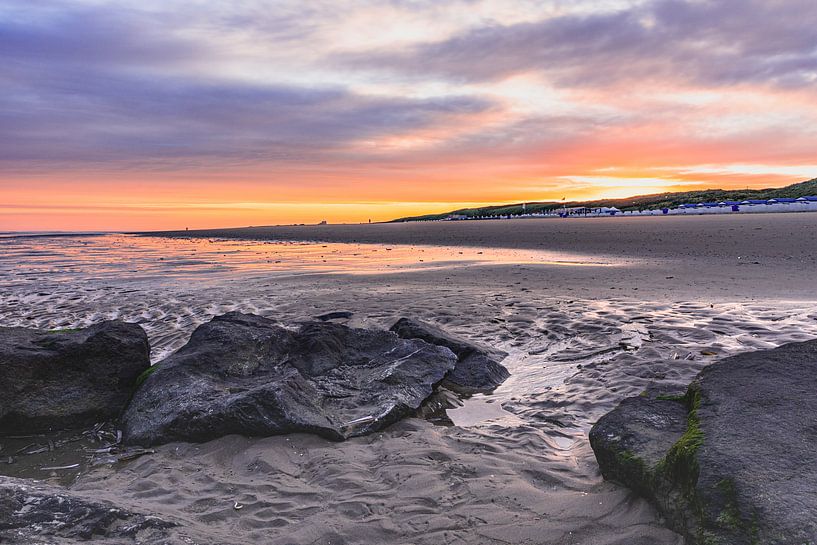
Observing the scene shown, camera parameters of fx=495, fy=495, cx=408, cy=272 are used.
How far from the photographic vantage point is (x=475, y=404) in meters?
7.02

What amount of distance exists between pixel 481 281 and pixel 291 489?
13228 millimetres

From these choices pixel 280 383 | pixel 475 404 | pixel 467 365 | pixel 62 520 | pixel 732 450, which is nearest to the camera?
pixel 62 520

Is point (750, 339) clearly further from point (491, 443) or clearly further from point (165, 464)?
point (165, 464)

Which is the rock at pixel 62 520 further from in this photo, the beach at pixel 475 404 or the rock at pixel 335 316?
the rock at pixel 335 316

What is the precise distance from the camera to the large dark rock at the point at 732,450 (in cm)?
309

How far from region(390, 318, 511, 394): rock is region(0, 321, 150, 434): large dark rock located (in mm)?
4473

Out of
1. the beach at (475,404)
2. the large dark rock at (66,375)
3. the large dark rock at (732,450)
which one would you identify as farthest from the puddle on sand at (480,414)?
the large dark rock at (66,375)

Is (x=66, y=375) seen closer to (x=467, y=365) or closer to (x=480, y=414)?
(x=480, y=414)

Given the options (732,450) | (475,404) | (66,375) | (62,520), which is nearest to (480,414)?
(475,404)

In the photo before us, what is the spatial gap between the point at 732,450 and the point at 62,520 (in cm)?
484

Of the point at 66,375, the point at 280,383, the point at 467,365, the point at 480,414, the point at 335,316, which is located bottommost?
the point at 480,414

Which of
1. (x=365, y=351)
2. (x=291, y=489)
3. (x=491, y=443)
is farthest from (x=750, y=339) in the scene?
(x=291, y=489)

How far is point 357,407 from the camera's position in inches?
255

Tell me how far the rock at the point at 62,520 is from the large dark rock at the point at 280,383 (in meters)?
1.98
